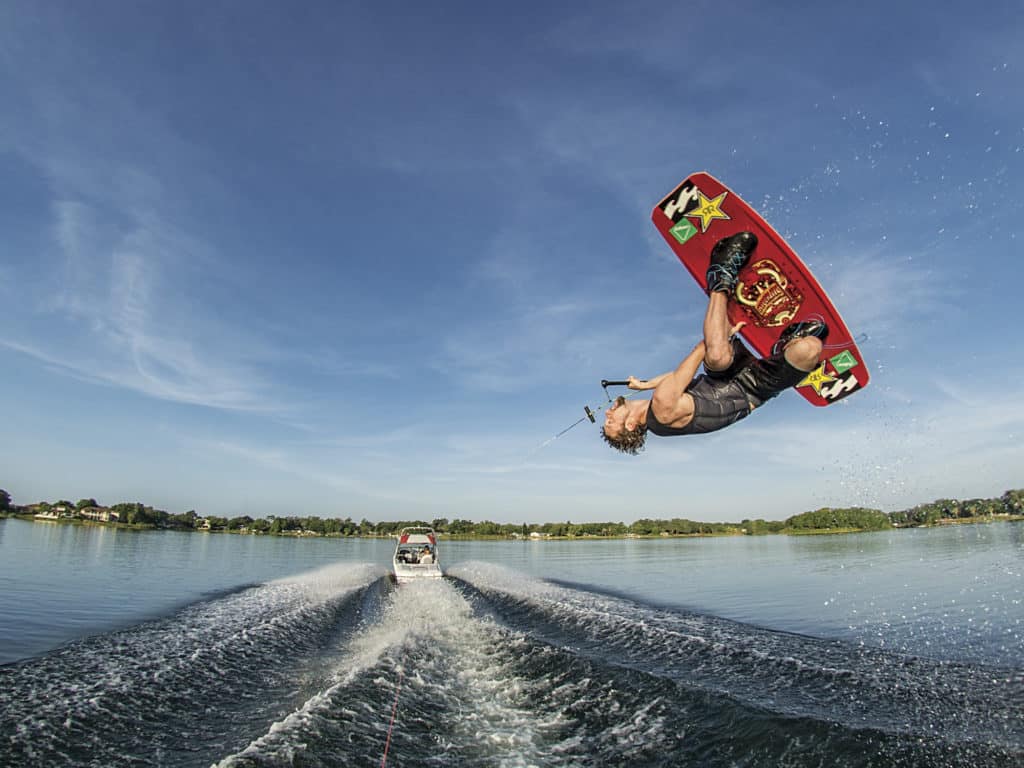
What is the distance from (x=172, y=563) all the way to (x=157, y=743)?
40.2 metres

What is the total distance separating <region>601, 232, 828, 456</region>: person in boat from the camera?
5.70 metres

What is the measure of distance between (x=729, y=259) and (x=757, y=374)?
1.39m

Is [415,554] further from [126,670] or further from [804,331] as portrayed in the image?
[804,331]

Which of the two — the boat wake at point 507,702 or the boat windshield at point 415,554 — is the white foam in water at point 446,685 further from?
the boat windshield at point 415,554

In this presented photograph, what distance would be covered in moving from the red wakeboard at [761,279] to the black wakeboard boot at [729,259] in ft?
0.98

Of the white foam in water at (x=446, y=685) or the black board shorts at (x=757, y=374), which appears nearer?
the black board shorts at (x=757, y=374)

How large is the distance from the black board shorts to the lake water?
3.98 m

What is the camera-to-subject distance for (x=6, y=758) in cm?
582

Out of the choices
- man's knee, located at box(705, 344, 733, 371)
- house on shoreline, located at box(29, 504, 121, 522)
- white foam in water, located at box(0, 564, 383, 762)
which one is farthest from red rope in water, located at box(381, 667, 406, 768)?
house on shoreline, located at box(29, 504, 121, 522)

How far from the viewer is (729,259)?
6.04 m

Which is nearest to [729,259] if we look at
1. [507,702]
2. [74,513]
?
[507,702]

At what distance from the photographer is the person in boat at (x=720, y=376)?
5.70m

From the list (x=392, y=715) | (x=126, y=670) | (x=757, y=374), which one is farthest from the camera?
(x=126, y=670)

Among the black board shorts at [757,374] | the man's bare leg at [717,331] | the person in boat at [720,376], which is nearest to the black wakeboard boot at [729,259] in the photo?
the person in boat at [720,376]
